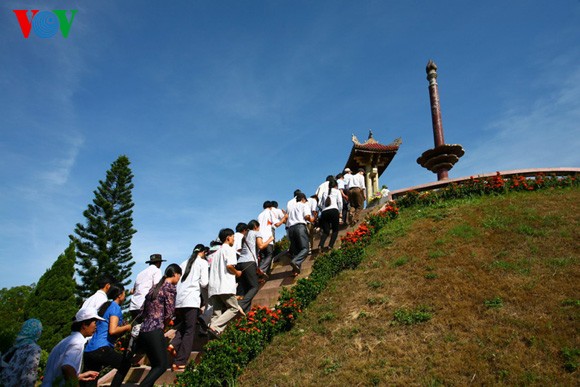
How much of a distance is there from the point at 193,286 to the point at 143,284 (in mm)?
1115

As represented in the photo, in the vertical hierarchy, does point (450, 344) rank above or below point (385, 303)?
below

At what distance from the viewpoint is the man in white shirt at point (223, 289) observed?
6.12m

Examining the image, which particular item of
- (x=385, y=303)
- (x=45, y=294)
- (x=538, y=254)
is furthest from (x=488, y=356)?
(x=45, y=294)

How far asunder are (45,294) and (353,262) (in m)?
20.3

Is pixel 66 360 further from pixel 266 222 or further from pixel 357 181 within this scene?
pixel 357 181

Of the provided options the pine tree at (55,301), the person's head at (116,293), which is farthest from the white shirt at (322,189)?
the pine tree at (55,301)

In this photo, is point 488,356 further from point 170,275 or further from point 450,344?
point 170,275

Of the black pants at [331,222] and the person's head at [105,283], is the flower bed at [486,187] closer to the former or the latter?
the black pants at [331,222]

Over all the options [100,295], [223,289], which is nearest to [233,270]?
[223,289]

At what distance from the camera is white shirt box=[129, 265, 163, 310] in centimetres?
622

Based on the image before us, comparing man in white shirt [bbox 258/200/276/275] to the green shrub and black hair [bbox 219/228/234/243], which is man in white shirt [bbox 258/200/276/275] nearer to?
black hair [bbox 219/228/234/243]

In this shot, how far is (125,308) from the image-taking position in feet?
88.5

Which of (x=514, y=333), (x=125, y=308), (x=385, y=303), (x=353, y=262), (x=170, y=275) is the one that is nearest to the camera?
(x=514, y=333)

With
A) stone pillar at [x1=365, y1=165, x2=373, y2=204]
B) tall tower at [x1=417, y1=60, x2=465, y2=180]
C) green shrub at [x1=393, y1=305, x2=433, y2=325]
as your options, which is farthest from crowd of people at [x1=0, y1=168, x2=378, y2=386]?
stone pillar at [x1=365, y1=165, x2=373, y2=204]
